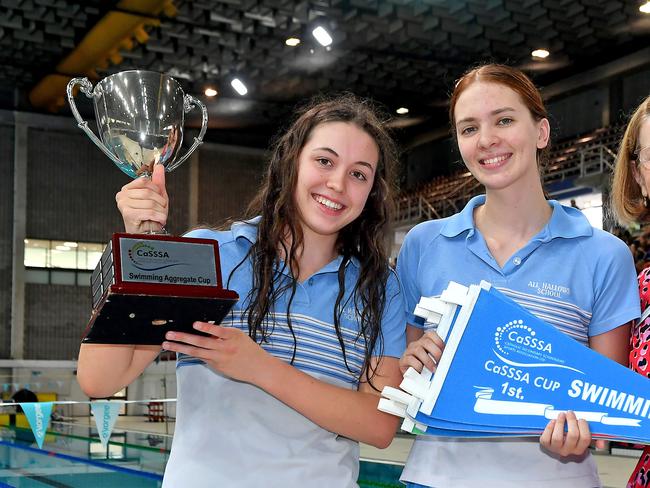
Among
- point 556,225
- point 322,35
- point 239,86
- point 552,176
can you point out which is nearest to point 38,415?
point 556,225

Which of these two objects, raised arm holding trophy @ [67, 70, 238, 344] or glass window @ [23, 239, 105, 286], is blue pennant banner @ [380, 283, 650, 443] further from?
glass window @ [23, 239, 105, 286]

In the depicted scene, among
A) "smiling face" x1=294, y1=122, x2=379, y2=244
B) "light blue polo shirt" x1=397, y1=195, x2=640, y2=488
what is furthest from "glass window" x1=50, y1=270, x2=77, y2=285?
"smiling face" x1=294, y1=122, x2=379, y2=244

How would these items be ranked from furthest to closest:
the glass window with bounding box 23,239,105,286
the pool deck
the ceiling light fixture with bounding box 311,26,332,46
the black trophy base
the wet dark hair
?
the glass window with bounding box 23,239,105,286
the ceiling light fixture with bounding box 311,26,332,46
the pool deck
the wet dark hair
the black trophy base

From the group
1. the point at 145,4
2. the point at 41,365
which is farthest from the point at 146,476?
the point at 41,365

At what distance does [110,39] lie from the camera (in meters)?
17.0

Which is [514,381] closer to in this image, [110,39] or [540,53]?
[110,39]

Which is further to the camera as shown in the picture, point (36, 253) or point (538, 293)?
point (36, 253)

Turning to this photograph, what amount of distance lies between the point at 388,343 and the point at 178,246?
587 millimetres

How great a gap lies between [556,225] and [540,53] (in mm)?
16498

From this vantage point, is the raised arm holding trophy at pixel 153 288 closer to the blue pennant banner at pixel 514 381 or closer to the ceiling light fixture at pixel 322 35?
the blue pennant banner at pixel 514 381

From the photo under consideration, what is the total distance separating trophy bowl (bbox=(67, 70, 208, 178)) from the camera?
2115 millimetres

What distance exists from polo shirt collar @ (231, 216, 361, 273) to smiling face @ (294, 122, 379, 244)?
9 centimetres

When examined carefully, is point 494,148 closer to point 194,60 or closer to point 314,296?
point 314,296

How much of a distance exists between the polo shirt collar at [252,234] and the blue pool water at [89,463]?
3854 mm
